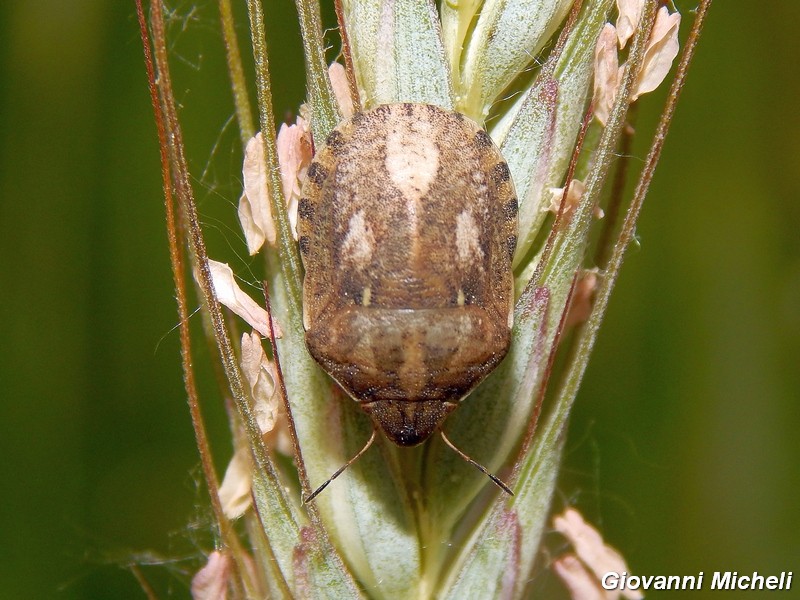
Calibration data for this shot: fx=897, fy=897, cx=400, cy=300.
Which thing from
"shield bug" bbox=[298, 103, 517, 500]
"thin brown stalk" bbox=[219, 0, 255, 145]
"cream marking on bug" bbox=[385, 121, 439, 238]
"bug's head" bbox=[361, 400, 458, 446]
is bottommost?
"bug's head" bbox=[361, 400, 458, 446]

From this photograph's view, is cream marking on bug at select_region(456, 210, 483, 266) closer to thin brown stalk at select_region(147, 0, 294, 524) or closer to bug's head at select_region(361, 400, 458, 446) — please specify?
bug's head at select_region(361, 400, 458, 446)

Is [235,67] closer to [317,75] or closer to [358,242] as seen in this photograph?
[317,75]

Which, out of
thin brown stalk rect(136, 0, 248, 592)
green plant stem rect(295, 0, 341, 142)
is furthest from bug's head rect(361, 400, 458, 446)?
green plant stem rect(295, 0, 341, 142)

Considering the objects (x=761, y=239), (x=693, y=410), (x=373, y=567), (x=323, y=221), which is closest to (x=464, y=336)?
(x=323, y=221)

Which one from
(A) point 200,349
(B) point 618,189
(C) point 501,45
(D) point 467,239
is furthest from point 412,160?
(A) point 200,349

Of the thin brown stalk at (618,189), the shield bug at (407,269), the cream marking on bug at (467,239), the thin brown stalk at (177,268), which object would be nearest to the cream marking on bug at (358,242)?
the shield bug at (407,269)

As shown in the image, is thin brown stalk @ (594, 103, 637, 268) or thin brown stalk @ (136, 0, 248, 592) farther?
thin brown stalk @ (594, 103, 637, 268)

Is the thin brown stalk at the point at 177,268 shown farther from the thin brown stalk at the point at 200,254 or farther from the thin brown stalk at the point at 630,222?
the thin brown stalk at the point at 630,222
